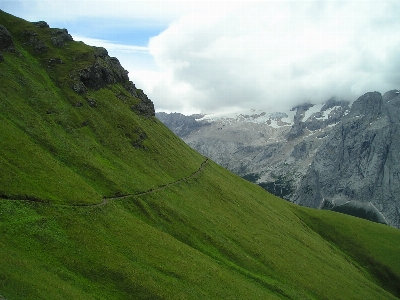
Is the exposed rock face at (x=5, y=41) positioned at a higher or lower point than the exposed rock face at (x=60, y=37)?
lower

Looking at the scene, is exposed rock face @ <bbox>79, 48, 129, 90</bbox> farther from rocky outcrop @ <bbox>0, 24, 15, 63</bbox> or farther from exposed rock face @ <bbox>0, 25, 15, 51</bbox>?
exposed rock face @ <bbox>0, 25, 15, 51</bbox>

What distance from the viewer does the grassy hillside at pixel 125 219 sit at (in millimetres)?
47312

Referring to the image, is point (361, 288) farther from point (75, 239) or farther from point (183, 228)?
point (75, 239)

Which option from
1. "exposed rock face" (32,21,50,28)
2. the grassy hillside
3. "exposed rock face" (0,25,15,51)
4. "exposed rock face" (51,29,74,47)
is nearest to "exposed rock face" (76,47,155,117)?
the grassy hillside

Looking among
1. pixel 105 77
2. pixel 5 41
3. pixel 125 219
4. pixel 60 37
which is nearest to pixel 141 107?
pixel 105 77

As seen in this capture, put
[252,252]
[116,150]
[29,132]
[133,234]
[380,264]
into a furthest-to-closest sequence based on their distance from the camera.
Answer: [380,264] < [116,150] < [252,252] < [29,132] < [133,234]

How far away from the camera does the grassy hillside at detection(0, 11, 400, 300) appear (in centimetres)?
4731

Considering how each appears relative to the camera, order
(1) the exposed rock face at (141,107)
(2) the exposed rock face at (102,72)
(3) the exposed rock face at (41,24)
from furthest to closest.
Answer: (3) the exposed rock face at (41,24) < (1) the exposed rock face at (141,107) < (2) the exposed rock face at (102,72)

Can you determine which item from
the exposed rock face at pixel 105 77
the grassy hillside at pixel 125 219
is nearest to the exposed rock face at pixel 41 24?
the grassy hillside at pixel 125 219

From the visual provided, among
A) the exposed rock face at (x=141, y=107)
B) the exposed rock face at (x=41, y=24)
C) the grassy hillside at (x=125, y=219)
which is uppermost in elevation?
the exposed rock face at (x=41, y=24)

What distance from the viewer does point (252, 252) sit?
81.9 m

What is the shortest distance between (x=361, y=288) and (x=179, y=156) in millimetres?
70847

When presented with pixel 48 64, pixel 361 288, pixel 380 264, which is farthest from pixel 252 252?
pixel 48 64

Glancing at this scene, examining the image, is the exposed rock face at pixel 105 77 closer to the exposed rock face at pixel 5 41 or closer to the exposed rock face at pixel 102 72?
the exposed rock face at pixel 102 72
